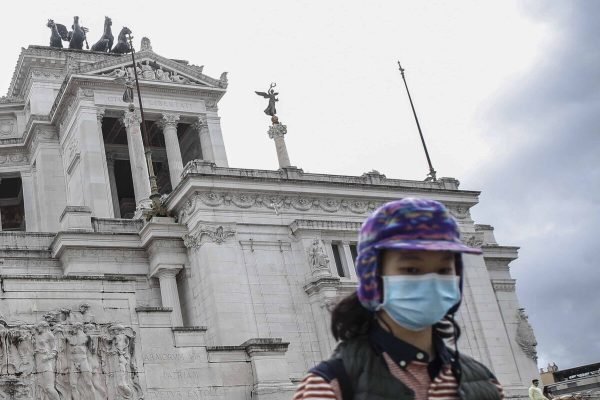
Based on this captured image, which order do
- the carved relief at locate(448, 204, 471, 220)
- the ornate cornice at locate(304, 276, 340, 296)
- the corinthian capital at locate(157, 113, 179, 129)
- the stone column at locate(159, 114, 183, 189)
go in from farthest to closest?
the corinthian capital at locate(157, 113, 179, 129) → the stone column at locate(159, 114, 183, 189) → the carved relief at locate(448, 204, 471, 220) → the ornate cornice at locate(304, 276, 340, 296)

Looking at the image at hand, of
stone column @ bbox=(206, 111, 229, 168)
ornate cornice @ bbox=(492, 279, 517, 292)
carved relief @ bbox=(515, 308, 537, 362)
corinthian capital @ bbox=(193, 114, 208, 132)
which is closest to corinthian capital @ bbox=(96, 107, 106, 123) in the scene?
corinthian capital @ bbox=(193, 114, 208, 132)

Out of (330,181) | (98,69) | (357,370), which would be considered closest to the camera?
(357,370)

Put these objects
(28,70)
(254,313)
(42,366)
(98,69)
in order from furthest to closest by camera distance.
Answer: (28,70), (98,69), (254,313), (42,366)

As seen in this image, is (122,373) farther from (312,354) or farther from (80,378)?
(312,354)

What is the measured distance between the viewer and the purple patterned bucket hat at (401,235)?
401 cm

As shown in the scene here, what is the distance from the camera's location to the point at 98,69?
5009 centimetres

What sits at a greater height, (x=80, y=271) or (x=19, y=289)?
(x=80, y=271)

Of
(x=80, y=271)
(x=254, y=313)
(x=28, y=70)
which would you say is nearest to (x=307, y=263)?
(x=254, y=313)

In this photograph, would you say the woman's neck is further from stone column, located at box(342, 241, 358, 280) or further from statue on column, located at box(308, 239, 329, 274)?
stone column, located at box(342, 241, 358, 280)

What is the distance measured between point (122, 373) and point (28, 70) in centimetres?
3882

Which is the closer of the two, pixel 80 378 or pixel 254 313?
pixel 80 378

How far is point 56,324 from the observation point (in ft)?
70.1

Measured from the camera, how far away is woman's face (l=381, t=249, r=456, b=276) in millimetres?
4035

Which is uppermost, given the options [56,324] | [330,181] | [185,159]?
[185,159]
